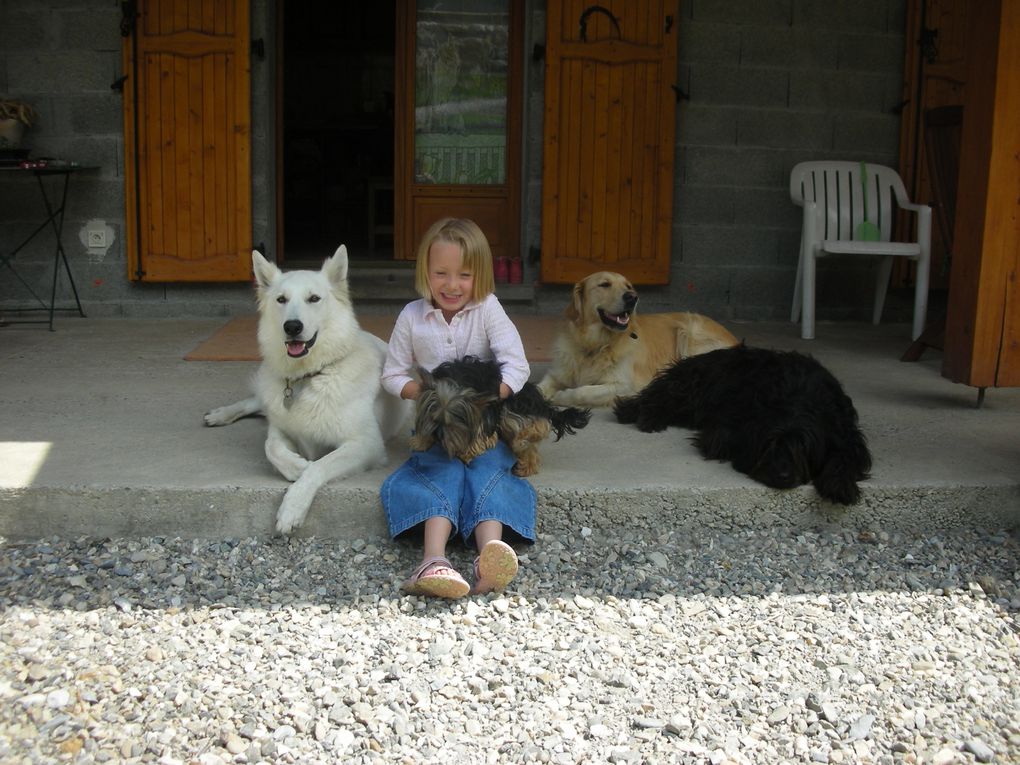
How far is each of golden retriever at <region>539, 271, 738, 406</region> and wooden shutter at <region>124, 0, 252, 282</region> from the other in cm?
291

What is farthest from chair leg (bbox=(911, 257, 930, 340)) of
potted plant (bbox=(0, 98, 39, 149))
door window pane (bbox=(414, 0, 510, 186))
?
potted plant (bbox=(0, 98, 39, 149))

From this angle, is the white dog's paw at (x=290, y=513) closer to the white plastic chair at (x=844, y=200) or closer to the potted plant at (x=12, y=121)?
the potted plant at (x=12, y=121)

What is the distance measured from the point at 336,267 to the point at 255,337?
257 centimetres

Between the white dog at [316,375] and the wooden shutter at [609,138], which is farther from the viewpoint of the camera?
the wooden shutter at [609,138]

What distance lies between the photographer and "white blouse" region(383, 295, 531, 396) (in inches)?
123

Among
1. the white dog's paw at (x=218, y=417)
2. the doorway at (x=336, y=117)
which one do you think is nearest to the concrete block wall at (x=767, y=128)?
the white dog's paw at (x=218, y=417)

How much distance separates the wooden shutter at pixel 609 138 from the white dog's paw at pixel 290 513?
4144mm

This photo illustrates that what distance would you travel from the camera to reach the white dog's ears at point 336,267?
3352mm

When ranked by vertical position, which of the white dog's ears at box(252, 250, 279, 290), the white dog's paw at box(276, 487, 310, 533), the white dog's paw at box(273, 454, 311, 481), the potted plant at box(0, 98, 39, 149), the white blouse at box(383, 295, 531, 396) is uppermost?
the potted plant at box(0, 98, 39, 149)

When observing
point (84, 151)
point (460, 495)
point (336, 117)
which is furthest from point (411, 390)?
point (336, 117)

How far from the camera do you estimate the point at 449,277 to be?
3.03 meters

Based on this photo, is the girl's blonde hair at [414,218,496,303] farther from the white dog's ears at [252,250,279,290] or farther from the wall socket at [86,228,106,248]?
the wall socket at [86,228,106,248]

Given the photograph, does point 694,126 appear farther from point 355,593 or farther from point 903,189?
point 355,593

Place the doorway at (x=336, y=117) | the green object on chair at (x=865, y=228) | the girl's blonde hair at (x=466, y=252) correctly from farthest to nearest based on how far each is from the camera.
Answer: the doorway at (x=336, y=117), the green object on chair at (x=865, y=228), the girl's blonde hair at (x=466, y=252)
